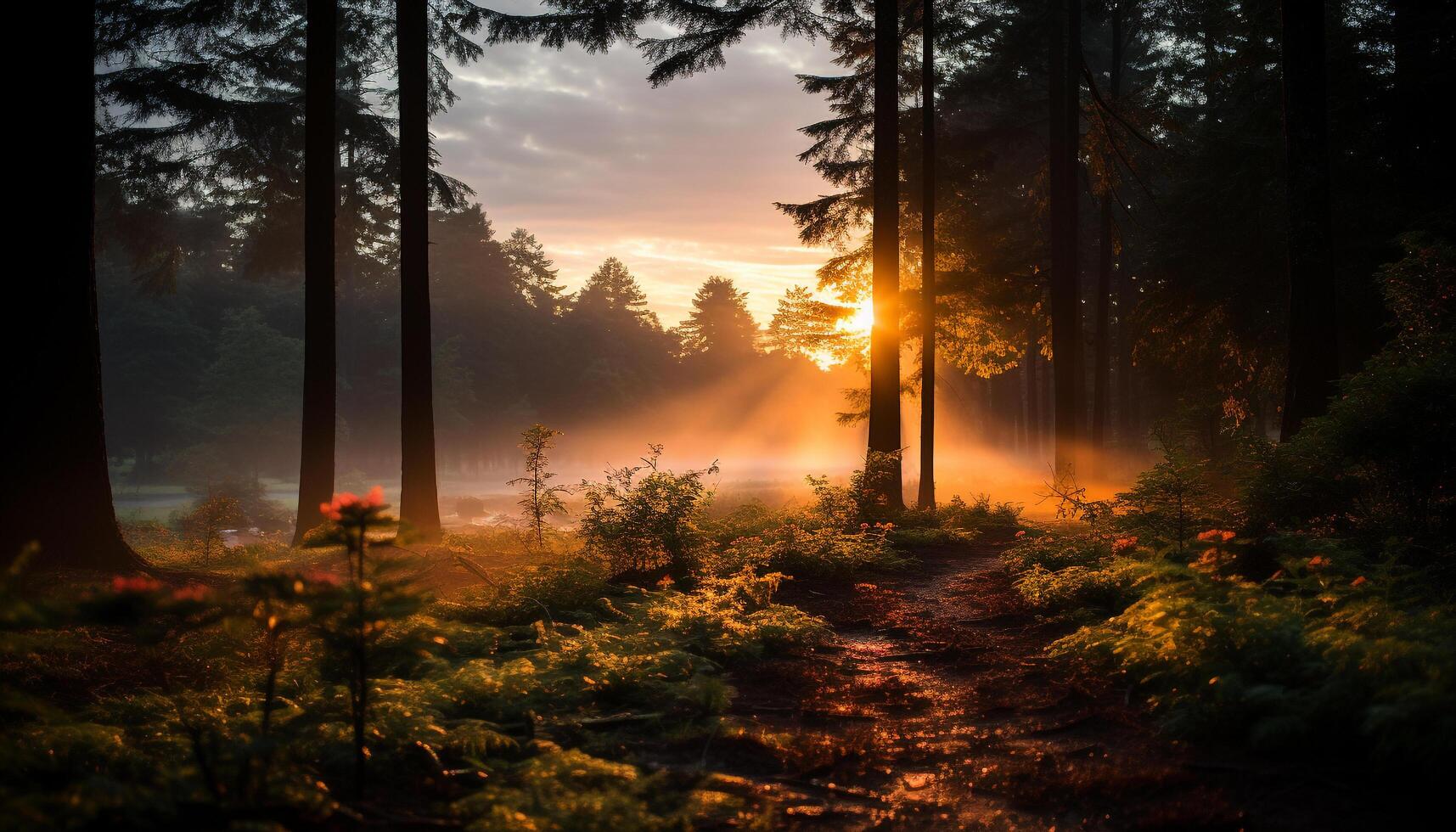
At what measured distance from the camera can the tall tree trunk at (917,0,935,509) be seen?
16.8m

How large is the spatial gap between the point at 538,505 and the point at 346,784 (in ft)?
27.4

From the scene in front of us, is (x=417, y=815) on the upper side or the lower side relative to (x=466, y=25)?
lower

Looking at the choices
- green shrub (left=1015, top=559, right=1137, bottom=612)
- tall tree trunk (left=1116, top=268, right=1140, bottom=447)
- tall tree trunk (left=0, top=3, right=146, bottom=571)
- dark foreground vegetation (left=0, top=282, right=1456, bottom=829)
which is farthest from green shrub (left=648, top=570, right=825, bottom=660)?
tall tree trunk (left=1116, top=268, right=1140, bottom=447)

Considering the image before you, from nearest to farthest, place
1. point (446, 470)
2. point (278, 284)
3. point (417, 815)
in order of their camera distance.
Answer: point (417, 815) < point (278, 284) < point (446, 470)

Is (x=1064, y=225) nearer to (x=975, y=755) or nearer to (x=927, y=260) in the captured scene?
(x=927, y=260)

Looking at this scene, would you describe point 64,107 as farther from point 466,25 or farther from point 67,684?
point 466,25

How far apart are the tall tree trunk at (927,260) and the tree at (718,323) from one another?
65.0 meters

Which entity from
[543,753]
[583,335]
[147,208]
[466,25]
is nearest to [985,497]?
[466,25]

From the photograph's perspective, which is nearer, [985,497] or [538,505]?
[538,505]

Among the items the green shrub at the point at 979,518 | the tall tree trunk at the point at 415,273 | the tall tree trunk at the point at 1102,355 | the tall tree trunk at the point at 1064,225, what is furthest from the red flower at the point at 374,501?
the tall tree trunk at the point at 1102,355

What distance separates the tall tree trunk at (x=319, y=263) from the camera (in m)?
12.2

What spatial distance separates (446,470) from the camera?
217 feet

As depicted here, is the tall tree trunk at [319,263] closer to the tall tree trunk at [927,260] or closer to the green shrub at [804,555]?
the green shrub at [804,555]

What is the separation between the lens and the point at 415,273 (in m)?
12.8
